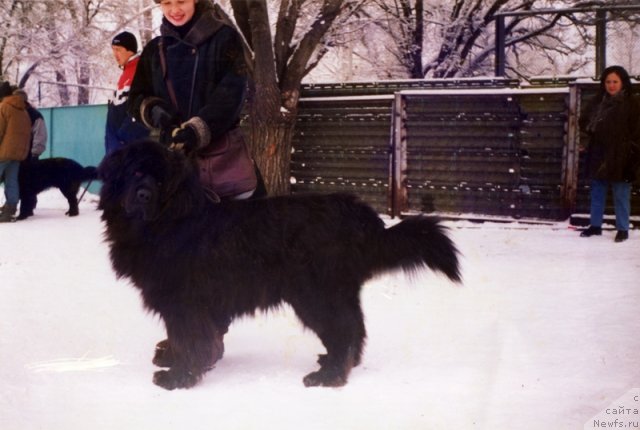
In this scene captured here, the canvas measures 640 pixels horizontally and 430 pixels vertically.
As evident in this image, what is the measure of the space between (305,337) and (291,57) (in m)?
4.22

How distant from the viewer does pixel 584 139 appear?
674cm

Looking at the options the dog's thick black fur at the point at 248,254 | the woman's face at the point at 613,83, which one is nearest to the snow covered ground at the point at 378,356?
the dog's thick black fur at the point at 248,254

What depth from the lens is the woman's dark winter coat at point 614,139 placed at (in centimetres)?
502

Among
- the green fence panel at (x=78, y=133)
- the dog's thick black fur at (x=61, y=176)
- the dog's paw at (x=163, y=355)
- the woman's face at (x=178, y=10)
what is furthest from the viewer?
the green fence panel at (x=78, y=133)

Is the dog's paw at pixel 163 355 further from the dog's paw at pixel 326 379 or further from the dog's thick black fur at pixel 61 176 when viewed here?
the dog's thick black fur at pixel 61 176

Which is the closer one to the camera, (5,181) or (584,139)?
(5,181)

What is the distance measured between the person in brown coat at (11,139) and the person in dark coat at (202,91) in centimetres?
136

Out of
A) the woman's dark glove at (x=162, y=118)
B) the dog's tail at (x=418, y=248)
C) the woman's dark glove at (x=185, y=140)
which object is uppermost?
the woman's dark glove at (x=162, y=118)

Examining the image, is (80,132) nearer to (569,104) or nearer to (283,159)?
(283,159)

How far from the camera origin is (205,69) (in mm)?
2869

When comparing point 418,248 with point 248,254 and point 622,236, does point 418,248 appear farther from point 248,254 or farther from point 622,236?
point 622,236

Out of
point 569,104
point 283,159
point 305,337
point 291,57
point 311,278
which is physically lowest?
point 305,337

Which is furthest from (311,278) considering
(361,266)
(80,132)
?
(80,132)

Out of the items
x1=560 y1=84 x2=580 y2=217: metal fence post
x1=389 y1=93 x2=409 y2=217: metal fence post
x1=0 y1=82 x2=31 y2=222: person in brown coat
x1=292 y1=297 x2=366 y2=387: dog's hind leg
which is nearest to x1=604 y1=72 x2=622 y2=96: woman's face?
x1=560 y1=84 x2=580 y2=217: metal fence post
